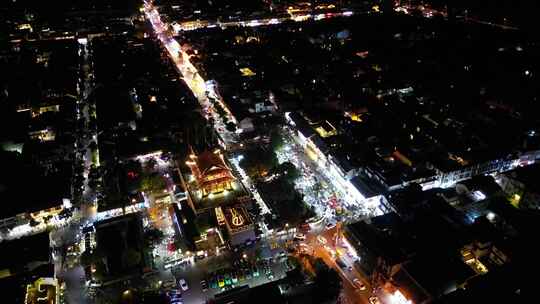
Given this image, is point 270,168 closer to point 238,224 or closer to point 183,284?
point 238,224

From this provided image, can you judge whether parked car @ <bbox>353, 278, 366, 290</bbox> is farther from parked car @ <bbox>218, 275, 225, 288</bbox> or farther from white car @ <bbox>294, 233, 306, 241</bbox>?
→ parked car @ <bbox>218, 275, 225, 288</bbox>

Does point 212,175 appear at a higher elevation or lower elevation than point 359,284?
higher

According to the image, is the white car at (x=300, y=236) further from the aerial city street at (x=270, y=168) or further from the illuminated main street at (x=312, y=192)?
the illuminated main street at (x=312, y=192)

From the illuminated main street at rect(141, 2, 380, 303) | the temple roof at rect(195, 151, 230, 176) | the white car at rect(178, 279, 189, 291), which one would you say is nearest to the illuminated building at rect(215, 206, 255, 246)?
the illuminated main street at rect(141, 2, 380, 303)

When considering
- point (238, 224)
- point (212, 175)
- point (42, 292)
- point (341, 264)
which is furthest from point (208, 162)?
point (42, 292)

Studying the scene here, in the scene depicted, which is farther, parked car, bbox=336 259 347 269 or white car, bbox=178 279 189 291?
parked car, bbox=336 259 347 269

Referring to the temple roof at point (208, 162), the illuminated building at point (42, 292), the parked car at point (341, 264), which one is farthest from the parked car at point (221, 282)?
the illuminated building at point (42, 292)
